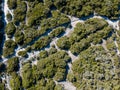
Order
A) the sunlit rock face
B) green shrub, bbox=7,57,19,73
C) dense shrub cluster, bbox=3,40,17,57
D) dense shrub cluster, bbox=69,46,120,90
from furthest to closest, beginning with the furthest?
dense shrub cluster, bbox=3,40,17,57 < green shrub, bbox=7,57,19,73 < the sunlit rock face < dense shrub cluster, bbox=69,46,120,90

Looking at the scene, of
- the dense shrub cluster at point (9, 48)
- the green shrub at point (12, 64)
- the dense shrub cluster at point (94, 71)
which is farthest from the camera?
the dense shrub cluster at point (9, 48)

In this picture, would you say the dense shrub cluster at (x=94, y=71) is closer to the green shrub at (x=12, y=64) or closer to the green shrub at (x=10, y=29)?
the green shrub at (x=12, y=64)

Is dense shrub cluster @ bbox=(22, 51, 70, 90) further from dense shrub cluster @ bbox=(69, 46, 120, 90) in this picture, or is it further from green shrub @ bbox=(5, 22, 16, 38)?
green shrub @ bbox=(5, 22, 16, 38)

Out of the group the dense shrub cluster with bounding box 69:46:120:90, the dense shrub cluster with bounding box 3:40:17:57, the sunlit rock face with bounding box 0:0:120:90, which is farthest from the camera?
the dense shrub cluster with bounding box 3:40:17:57

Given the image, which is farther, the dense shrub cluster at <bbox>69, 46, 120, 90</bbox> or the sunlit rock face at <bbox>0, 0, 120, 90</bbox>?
the sunlit rock face at <bbox>0, 0, 120, 90</bbox>

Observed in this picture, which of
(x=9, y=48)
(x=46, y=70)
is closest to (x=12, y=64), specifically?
(x=9, y=48)

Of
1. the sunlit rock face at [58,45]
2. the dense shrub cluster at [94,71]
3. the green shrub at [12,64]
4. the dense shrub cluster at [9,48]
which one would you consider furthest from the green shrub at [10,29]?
the dense shrub cluster at [94,71]

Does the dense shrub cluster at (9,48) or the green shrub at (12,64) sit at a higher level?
the dense shrub cluster at (9,48)

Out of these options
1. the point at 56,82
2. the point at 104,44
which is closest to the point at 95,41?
the point at 104,44

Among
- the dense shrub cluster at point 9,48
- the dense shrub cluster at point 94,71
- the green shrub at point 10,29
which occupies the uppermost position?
the green shrub at point 10,29

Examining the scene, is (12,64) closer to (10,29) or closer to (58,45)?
(10,29)

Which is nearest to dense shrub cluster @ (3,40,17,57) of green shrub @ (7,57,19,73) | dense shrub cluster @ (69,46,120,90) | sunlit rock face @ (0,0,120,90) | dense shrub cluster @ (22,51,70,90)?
sunlit rock face @ (0,0,120,90)
